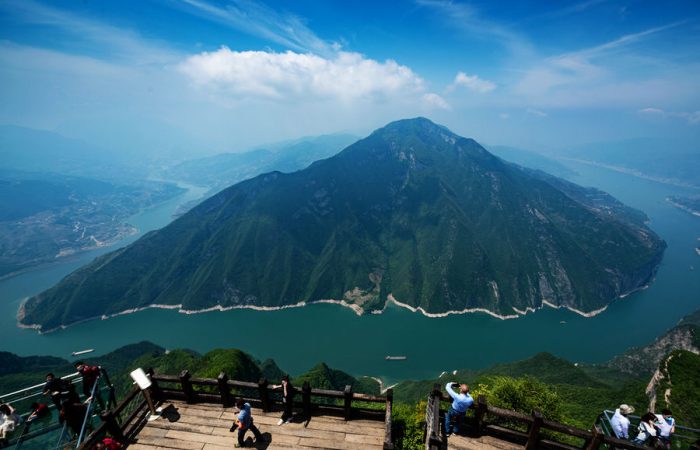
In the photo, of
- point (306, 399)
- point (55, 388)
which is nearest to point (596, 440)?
point (306, 399)

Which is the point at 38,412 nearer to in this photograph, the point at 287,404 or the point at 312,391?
the point at 287,404

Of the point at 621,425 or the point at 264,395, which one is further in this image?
the point at 264,395

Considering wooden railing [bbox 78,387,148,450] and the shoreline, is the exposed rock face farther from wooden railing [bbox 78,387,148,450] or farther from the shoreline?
wooden railing [bbox 78,387,148,450]

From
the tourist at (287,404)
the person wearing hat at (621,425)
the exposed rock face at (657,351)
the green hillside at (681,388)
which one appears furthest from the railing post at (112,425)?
the exposed rock face at (657,351)

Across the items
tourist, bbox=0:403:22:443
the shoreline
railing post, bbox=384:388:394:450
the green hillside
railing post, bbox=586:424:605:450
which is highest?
railing post, bbox=586:424:605:450

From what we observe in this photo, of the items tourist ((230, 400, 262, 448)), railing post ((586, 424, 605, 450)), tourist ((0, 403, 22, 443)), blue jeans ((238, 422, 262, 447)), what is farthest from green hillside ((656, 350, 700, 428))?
tourist ((0, 403, 22, 443))

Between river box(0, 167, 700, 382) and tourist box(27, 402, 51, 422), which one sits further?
river box(0, 167, 700, 382)

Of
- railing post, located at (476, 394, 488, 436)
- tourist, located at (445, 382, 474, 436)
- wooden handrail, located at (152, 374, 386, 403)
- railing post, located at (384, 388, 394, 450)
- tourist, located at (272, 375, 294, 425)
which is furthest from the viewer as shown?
tourist, located at (272, 375, 294, 425)
